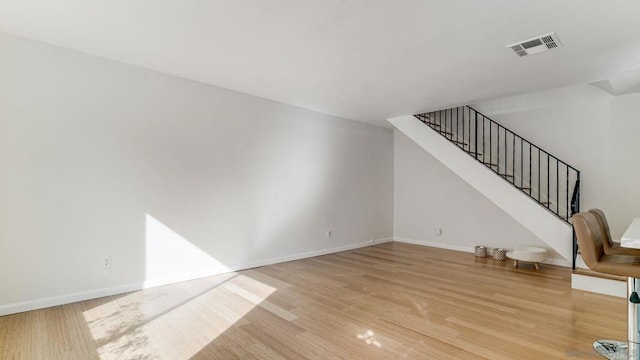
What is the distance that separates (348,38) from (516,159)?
4.16m

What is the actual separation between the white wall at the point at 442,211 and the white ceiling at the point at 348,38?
194 cm

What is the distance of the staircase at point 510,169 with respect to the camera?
173 inches

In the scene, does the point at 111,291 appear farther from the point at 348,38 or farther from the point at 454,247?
the point at 454,247

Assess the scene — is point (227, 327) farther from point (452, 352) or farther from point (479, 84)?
point (479, 84)

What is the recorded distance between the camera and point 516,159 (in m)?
5.47

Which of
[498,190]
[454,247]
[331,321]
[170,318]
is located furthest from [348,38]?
[454,247]

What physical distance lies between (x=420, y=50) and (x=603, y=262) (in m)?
2.38

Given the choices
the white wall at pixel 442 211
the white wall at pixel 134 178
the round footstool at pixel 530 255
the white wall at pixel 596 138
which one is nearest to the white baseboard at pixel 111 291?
the white wall at pixel 134 178

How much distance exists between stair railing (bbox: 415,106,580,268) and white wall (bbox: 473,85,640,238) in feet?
0.56

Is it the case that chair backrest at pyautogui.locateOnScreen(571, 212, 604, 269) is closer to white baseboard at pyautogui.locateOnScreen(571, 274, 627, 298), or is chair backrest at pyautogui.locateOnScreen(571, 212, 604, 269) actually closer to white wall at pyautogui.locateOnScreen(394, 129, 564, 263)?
white baseboard at pyautogui.locateOnScreen(571, 274, 627, 298)

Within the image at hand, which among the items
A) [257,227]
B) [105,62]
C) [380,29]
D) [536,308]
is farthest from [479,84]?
[105,62]

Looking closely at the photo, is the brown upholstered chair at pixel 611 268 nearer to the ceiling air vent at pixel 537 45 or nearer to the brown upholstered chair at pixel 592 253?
the brown upholstered chair at pixel 592 253

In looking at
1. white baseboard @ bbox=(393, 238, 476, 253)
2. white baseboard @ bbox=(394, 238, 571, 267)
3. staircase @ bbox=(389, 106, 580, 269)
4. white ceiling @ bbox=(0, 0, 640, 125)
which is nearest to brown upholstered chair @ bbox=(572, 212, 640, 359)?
white ceiling @ bbox=(0, 0, 640, 125)

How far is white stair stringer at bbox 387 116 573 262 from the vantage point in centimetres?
428
